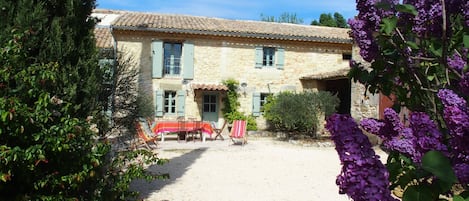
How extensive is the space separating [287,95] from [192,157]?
228 inches

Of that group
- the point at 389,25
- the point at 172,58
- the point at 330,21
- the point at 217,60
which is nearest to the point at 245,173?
the point at 389,25

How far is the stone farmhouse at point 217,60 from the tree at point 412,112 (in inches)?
525

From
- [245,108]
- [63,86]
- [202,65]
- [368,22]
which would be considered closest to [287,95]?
[245,108]

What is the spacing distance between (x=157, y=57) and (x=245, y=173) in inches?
339

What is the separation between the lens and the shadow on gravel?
6.39 metres

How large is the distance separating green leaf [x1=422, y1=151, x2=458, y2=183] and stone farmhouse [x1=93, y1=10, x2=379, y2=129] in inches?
549

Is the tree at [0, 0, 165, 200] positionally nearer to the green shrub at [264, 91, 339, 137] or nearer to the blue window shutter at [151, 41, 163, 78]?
the green shrub at [264, 91, 339, 137]

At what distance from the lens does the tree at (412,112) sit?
109cm

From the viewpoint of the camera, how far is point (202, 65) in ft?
52.4

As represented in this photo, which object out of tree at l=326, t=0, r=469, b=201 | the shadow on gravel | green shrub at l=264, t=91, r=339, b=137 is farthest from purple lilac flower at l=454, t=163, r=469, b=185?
green shrub at l=264, t=91, r=339, b=137

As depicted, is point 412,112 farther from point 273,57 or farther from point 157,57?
point 273,57

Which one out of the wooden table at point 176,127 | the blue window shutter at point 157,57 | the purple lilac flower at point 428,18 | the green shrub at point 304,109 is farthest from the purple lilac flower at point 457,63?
the blue window shutter at point 157,57

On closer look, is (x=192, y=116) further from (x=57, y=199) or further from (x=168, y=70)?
(x=57, y=199)

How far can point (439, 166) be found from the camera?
1.01 meters
